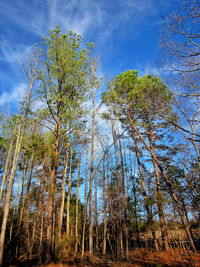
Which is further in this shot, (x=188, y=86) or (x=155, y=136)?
(x=155, y=136)

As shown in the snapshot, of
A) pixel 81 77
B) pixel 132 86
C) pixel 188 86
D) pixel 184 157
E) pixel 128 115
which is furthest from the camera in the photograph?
pixel 128 115

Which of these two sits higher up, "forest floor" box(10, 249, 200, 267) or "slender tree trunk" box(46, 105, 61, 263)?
"slender tree trunk" box(46, 105, 61, 263)

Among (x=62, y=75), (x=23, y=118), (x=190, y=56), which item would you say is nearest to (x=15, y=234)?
(x=23, y=118)

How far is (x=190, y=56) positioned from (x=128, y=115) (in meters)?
7.35

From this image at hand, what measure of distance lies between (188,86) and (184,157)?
4344 millimetres

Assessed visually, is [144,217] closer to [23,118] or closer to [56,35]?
[23,118]

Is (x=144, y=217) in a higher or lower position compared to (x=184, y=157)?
lower

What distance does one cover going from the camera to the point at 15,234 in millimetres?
8469

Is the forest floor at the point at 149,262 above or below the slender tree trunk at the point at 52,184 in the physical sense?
below

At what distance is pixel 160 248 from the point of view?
9.25m

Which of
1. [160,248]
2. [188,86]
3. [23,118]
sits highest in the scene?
[23,118]

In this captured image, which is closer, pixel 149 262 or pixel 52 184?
pixel 52 184

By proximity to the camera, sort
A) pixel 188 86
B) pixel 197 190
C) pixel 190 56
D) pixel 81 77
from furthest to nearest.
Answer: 1. pixel 81 77
2. pixel 197 190
3. pixel 188 86
4. pixel 190 56

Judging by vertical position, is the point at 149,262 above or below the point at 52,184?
below
